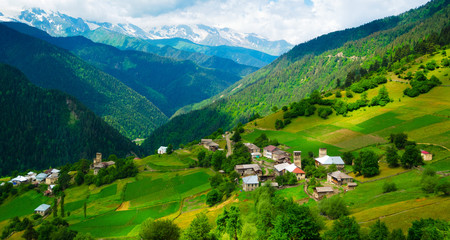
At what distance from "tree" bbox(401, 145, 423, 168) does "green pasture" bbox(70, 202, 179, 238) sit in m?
64.2

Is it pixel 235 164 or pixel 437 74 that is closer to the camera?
pixel 235 164

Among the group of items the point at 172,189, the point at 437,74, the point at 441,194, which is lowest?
the point at 172,189

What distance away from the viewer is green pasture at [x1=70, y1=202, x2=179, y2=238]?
3091 inches

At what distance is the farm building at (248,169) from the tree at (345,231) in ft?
179

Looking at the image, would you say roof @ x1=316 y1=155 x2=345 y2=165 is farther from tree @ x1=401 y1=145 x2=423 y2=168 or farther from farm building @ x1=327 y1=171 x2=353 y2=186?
tree @ x1=401 y1=145 x2=423 y2=168

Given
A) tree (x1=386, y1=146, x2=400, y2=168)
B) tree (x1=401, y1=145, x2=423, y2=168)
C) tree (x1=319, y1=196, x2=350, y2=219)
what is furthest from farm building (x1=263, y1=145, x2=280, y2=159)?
tree (x1=319, y1=196, x2=350, y2=219)

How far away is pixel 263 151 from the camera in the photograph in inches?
4761

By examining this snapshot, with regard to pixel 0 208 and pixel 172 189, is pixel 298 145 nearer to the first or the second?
pixel 172 189

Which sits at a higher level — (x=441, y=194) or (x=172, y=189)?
(x=441, y=194)

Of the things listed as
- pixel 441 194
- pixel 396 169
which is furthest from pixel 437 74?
pixel 441 194

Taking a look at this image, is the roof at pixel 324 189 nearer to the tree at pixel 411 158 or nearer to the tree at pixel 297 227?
the tree at pixel 411 158

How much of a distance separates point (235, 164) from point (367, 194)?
161 feet

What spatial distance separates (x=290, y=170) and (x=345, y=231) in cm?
5344

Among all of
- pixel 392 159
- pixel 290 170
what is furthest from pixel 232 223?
pixel 392 159
